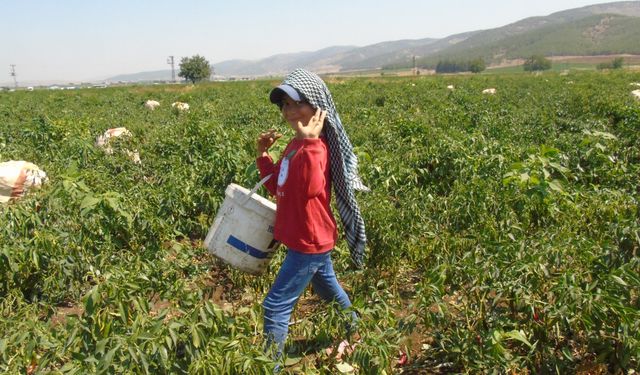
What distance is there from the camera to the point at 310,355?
2.76 meters

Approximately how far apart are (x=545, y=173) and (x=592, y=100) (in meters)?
9.55

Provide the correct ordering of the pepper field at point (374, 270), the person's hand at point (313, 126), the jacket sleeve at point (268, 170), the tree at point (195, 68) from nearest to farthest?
the pepper field at point (374, 270) < the person's hand at point (313, 126) < the jacket sleeve at point (268, 170) < the tree at point (195, 68)

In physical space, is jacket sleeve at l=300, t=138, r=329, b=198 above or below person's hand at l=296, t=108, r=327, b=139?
below

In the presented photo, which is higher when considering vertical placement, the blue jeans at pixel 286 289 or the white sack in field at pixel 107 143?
A: the white sack in field at pixel 107 143

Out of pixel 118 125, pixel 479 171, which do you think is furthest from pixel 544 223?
pixel 118 125

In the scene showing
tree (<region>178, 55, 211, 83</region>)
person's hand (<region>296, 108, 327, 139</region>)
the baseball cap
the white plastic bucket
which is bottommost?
the white plastic bucket

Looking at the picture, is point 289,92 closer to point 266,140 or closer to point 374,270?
point 266,140


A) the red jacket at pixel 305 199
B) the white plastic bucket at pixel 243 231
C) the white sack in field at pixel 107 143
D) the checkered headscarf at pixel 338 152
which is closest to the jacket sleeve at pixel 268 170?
the white plastic bucket at pixel 243 231

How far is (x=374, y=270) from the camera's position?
3.61 meters

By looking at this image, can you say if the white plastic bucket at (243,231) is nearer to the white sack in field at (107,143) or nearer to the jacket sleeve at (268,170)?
the jacket sleeve at (268,170)

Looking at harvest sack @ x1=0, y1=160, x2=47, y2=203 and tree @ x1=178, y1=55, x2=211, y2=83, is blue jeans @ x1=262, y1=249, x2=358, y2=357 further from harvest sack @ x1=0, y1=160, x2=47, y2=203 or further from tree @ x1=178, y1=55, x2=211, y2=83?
tree @ x1=178, y1=55, x2=211, y2=83

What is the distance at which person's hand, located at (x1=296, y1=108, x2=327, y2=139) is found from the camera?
2256 mm

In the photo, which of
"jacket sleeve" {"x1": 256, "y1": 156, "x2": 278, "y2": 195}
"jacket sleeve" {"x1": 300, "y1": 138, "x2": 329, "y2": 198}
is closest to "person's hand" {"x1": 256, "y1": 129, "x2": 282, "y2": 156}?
"jacket sleeve" {"x1": 256, "y1": 156, "x2": 278, "y2": 195}

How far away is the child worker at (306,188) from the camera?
229 centimetres
